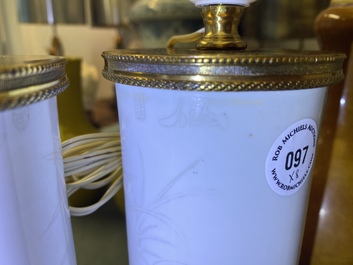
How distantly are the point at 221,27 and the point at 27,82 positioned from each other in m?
0.16

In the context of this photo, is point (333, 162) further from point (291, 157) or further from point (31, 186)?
point (31, 186)

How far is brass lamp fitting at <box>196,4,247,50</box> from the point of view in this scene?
288 mm

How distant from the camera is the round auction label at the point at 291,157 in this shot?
25 centimetres

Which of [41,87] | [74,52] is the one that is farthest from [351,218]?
[74,52]

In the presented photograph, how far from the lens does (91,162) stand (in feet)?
1.18

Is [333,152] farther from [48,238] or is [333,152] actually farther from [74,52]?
[74,52]

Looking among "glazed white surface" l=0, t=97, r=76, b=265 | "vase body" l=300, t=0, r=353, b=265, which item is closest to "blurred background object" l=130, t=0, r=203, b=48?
"vase body" l=300, t=0, r=353, b=265

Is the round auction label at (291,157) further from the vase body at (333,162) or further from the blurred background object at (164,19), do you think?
the blurred background object at (164,19)

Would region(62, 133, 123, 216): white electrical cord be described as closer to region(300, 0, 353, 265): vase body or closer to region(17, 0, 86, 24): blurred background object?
region(300, 0, 353, 265): vase body

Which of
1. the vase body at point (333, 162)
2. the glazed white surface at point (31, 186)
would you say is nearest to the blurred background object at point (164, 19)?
the vase body at point (333, 162)

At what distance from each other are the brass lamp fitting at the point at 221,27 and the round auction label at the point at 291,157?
3.3 inches

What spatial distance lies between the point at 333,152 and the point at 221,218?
15 centimetres

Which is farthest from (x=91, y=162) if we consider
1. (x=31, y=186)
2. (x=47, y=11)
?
(x=47, y=11)

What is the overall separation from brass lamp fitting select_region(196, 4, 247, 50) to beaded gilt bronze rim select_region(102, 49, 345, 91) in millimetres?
61
